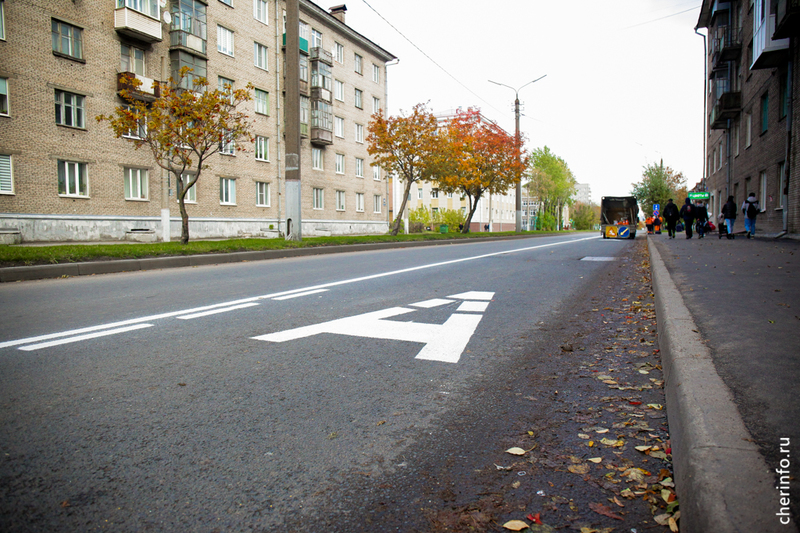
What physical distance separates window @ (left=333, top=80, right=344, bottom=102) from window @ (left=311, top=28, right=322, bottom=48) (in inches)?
123

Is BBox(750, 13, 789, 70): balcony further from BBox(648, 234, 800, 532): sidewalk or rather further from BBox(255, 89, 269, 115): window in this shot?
BBox(255, 89, 269, 115): window

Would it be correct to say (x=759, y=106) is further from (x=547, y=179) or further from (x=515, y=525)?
(x=547, y=179)

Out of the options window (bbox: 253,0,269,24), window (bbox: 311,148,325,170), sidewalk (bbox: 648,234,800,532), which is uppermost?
window (bbox: 253,0,269,24)

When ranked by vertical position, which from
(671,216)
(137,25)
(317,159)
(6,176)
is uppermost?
(137,25)

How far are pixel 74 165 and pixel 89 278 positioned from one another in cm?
1552

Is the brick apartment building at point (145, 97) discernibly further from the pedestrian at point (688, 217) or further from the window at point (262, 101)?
the pedestrian at point (688, 217)

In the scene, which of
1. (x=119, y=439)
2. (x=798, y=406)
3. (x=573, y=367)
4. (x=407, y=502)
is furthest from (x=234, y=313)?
(x=798, y=406)

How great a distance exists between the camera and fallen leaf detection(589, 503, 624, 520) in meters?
1.97

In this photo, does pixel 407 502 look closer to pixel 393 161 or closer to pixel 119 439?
pixel 119 439

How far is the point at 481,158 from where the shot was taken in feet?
124

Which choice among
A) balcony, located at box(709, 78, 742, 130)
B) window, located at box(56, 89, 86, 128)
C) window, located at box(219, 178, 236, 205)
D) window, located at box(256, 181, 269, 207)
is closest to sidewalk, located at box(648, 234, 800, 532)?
window, located at box(56, 89, 86, 128)

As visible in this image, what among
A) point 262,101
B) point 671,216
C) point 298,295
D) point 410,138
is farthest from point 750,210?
point 262,101

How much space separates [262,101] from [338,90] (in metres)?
8.99

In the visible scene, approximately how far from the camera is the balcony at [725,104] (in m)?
27.2
